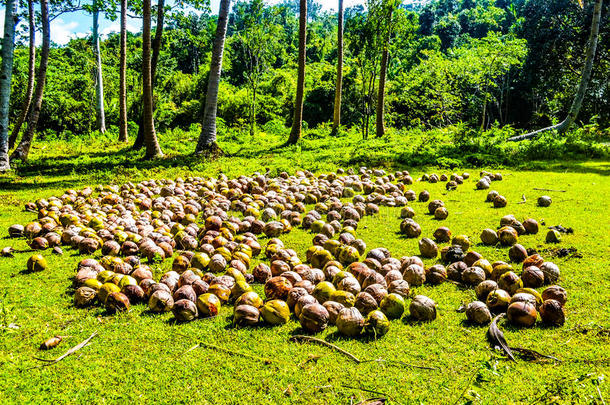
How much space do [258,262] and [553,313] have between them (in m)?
2.86

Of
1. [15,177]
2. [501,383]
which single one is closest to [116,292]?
[501,383]

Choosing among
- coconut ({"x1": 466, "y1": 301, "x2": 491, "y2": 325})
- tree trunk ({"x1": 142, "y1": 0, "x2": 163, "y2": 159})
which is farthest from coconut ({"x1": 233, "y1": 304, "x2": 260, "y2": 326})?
tree trunk ({"x1": 142, "y1": 0, "x2": 163, "y2": 159})

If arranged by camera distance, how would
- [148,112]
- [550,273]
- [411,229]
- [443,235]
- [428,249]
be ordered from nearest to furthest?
[550,273] → [428,249] → [443,235] → [411,229] → [148,112]

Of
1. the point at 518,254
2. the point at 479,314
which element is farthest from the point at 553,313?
the point at 518,254

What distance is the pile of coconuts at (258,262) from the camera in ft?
10.9

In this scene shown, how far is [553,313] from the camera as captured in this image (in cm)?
305

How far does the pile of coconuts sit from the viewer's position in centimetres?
332

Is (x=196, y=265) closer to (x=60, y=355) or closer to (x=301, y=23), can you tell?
(x=60, y=355)

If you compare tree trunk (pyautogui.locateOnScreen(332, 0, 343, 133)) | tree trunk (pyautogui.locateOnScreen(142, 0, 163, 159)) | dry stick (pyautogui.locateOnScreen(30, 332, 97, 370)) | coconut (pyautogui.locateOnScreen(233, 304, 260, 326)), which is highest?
tree trunk (pyautogui.locateOnScreen(332, 0, 343, 133))

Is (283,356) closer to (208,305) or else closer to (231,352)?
(231,352)

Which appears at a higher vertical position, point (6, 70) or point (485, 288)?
point (6, 70)

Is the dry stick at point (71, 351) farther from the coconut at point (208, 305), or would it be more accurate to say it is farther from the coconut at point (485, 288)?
the coconut at point (485, 288)

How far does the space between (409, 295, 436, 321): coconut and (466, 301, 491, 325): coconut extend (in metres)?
0.27

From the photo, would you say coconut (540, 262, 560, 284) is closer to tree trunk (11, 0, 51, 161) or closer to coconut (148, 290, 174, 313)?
coconut (148, 290, 174, 313)
